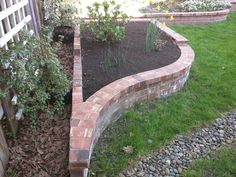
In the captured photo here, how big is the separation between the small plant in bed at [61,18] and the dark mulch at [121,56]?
0.44 m

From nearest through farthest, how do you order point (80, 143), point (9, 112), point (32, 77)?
point (80, 143) → point (9, 112) → point (32, 77)

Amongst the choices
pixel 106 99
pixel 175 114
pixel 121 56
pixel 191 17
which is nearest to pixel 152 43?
pixel 121 56

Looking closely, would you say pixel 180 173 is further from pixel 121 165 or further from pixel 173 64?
pixel 173 64

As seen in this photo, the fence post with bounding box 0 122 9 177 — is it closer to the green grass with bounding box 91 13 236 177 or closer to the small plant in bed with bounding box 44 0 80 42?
the green grass with bounding box 91 13 236 177

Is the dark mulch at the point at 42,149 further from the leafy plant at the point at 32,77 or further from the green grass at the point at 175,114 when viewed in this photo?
the green grass at the point at 175,114

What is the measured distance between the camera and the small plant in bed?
441 cm

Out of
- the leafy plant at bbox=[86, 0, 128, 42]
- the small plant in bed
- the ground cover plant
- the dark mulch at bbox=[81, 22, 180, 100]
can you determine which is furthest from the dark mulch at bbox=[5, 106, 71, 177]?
the small plant in bed

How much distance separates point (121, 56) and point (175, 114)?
114cm

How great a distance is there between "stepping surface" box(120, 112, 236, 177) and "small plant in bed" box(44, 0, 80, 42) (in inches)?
117

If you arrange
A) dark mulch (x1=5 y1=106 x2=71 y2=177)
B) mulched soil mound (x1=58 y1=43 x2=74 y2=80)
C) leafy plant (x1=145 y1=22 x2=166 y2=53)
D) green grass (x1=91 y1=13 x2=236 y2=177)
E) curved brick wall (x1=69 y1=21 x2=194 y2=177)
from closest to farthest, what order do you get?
curved brick wall (x1=69 y1=21 x2=194 y2=177)
dark mulch (x1=5 y1=106 x2=71 y2=177)
green grass (x1=91 y1=13 x2=236 y2=177)
mulched soil mound (x1=58 y1=43 x2=74 y2=80)
leafy plant (x1=145 y1=22 x2=166 y2=53)

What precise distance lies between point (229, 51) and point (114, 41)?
216cm

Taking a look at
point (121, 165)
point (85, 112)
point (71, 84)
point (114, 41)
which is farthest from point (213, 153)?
point (114, 41)

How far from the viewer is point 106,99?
2266 mm

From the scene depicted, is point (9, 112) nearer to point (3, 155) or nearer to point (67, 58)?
point (3, 155)
